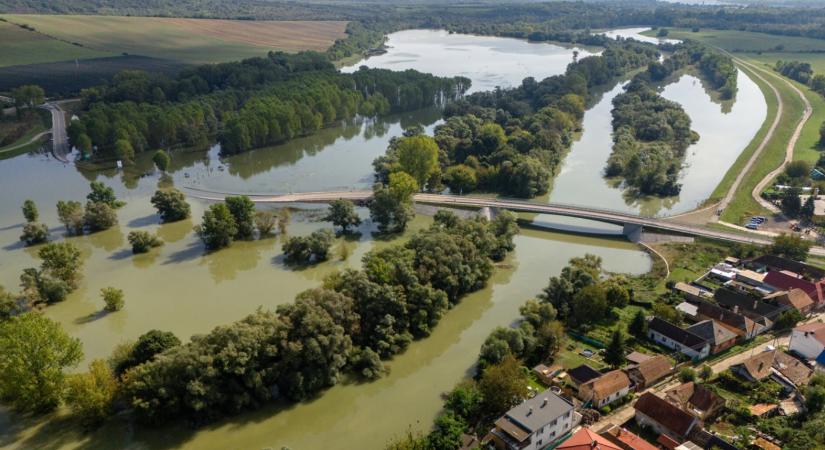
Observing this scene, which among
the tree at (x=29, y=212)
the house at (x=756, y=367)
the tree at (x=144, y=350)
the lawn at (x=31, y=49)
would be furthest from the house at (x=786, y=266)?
the lawn at (x=31, y=49)

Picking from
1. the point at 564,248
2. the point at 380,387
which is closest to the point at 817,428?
the point at 380,387

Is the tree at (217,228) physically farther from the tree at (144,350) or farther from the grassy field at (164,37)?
the grassy field at (164,37)

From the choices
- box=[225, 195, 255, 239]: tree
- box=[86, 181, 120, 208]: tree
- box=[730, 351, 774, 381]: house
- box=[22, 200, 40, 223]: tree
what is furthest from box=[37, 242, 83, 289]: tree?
box=[730, 351, 774, 381]: house

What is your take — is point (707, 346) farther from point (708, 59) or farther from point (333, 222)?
point (708, 59)

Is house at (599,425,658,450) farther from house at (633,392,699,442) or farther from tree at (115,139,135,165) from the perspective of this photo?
tree at (115,139,135,165)

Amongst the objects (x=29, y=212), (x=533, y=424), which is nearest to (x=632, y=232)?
(x=533, y=424)
